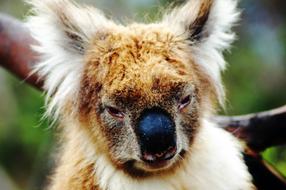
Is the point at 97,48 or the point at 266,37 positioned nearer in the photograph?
the point at 97,48

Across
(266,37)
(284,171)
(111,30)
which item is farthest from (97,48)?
(266,37)

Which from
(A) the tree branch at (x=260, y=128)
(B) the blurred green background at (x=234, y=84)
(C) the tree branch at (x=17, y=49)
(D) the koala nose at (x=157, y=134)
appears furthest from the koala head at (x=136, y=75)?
(B) the blurred green background at (x=234, y=84)

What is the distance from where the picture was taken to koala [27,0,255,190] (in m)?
3.88

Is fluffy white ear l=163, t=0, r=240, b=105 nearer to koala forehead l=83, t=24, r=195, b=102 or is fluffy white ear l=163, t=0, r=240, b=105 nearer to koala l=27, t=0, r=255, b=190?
koala l=27, t=0, r=255, b=190

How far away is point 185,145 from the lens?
414 cm

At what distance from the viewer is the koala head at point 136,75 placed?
12.7ft

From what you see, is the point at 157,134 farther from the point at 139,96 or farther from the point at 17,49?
the point at 17,49

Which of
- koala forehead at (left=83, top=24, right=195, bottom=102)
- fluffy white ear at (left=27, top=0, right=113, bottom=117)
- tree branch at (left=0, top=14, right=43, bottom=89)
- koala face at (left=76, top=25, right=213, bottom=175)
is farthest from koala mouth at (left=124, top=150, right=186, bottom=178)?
tree branch at (left=0, top=14, right=43, bottom=89)

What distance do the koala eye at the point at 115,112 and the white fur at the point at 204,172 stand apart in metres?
0.38

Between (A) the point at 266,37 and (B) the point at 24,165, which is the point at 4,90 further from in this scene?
(A) the point at 266,37

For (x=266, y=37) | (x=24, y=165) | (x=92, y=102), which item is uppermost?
(x=266, y=37)

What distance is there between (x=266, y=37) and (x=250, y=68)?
6.27 feet

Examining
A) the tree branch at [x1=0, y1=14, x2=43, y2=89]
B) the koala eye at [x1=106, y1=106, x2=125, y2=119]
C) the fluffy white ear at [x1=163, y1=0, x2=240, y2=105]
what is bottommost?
the tree branch at [x1=0, y1=14, x2=43, y2=89]

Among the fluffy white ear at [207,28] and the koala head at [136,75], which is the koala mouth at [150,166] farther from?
the fluffy white ear at [207,28]
